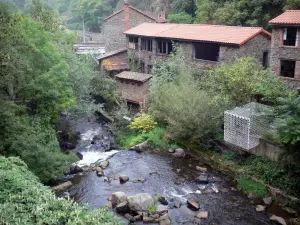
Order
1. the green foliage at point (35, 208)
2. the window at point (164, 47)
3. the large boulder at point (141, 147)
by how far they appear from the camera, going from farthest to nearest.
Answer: the window at point (164, 47), the large boulder at point (141, 147), the green foliage at point (35, 208)

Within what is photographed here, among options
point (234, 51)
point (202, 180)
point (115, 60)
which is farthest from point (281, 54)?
point (115, 60)

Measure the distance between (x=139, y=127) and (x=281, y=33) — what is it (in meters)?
13.6

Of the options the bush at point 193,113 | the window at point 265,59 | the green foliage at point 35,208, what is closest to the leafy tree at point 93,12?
the window at point 265,59

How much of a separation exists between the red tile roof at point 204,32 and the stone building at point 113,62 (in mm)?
2864

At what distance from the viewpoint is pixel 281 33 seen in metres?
25.7

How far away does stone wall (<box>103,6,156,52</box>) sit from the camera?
40.7 meters

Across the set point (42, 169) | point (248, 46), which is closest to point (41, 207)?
point (42, 169)

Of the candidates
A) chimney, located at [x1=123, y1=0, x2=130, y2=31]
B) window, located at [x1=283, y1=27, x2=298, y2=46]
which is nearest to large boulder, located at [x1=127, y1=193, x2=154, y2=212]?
window, located at [x1=283, y1=27, x2=298, y2=46]

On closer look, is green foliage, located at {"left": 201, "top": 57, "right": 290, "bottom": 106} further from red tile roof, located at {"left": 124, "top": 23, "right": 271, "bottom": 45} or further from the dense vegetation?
the dense vegetation

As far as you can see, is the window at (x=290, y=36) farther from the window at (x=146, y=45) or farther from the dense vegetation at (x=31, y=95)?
the dense vegetation at (x=31, y=95)

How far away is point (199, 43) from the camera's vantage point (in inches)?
1186

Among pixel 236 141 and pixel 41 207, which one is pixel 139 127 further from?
pixel 41 207

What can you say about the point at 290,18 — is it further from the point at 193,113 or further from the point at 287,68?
the point at 193,113

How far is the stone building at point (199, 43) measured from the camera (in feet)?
89.5
